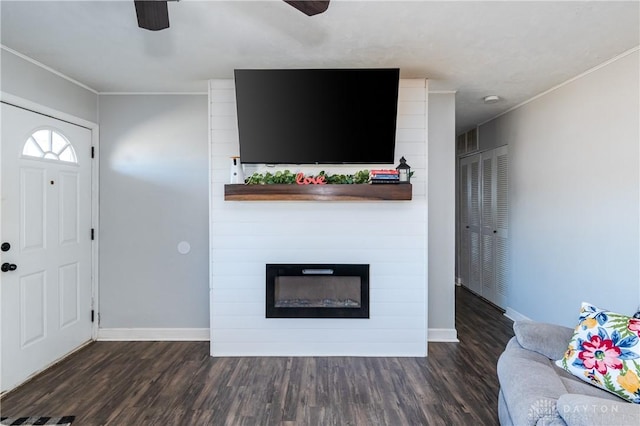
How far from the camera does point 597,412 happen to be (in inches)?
50.8

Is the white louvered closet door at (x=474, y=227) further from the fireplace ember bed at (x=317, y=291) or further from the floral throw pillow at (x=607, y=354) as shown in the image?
the floral throw pillow at (x=607, y=354)

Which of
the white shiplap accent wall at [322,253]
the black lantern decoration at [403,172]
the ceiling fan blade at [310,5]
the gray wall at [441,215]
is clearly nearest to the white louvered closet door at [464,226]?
the gray wall at [441,215]

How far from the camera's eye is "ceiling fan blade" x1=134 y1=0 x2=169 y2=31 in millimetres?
1479

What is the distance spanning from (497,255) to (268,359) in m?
3.19

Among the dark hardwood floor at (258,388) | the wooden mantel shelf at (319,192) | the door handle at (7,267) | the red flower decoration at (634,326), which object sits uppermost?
the wooden mantel shelf at (319,192)

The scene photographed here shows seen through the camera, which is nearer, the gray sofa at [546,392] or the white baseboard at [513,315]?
the gray sofa at [546,392]

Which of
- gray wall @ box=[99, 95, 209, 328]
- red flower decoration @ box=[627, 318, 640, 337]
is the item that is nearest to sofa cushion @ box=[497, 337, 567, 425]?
red flower decoration @ box=[627, 318, 640, 337]

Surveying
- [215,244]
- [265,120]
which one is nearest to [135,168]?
[215,244]

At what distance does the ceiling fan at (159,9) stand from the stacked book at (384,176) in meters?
1.52

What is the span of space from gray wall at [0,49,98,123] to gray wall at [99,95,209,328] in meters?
0.17

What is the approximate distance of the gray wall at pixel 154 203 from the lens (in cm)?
344

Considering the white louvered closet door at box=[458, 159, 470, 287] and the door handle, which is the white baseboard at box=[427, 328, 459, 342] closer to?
the white louvered closet door at box=[458, 159, 470, 287]

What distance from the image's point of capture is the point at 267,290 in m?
3.09

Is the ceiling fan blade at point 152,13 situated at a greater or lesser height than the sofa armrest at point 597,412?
greater
